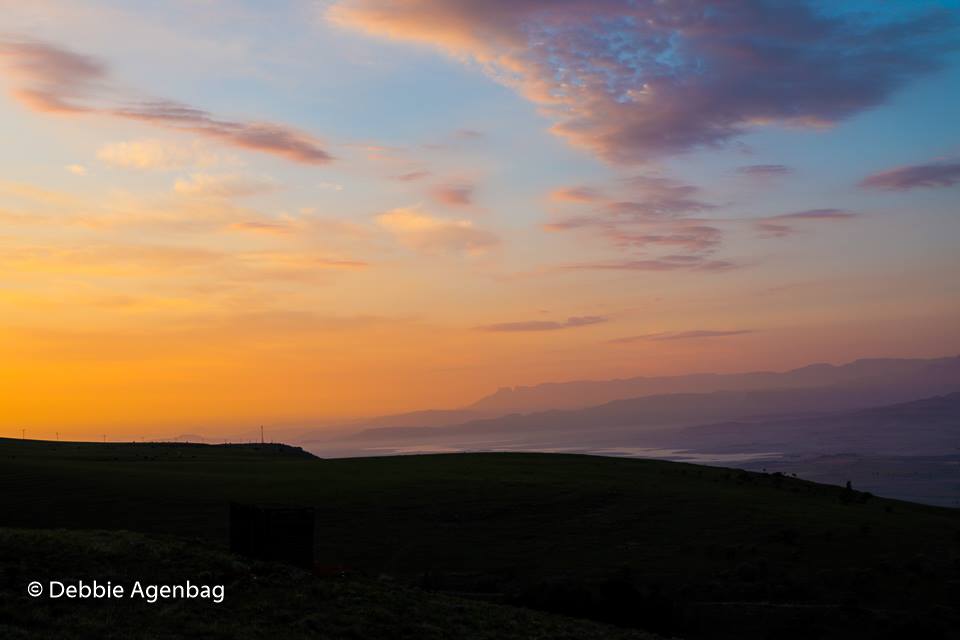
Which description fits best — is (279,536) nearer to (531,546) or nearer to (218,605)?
(218,605)

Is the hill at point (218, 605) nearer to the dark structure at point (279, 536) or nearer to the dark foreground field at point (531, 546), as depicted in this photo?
the dark foreground field at point (531, 546)

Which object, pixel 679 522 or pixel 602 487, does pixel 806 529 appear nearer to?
pixel 679 522

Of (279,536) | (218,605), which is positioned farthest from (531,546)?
(218,605)

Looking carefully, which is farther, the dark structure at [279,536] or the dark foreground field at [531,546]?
the dark structure at [279,536]

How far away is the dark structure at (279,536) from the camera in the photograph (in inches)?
1501

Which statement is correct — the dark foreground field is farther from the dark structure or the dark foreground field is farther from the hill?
the dark structure

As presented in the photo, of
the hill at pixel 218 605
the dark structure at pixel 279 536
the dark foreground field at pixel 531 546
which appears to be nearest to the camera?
the hill at pixel 218 605

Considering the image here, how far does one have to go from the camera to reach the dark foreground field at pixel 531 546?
33844 mm

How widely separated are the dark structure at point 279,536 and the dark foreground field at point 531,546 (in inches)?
82.8

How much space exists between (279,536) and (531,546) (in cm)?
2288

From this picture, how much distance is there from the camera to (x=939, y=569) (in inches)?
2015

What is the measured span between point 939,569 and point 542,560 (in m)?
22.3

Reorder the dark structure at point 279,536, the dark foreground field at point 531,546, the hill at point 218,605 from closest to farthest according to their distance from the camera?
the hill at point 218,605 → the dark foreground field at point 531,546 → the dark structure at point 279,536

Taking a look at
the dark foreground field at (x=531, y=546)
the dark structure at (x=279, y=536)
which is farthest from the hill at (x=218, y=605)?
the dark structure at (x=279, y=536)
